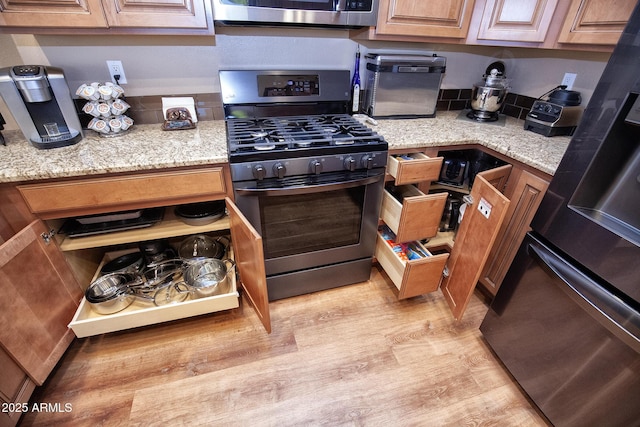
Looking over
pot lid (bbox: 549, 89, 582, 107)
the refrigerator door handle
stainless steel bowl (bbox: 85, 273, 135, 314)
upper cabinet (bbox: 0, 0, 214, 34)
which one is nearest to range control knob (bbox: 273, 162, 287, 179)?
upper cabinet (bbox: 0, 0, 214, 34)

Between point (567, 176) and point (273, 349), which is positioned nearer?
point (567, 176)

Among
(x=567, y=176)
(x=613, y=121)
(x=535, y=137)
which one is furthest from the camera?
(x=535, y=137)

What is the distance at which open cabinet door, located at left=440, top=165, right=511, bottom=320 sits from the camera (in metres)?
1.12

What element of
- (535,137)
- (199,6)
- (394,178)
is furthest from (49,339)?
(535,137)

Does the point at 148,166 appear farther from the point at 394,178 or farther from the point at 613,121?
the point at 613,121

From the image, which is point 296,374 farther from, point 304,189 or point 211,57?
point 211,57

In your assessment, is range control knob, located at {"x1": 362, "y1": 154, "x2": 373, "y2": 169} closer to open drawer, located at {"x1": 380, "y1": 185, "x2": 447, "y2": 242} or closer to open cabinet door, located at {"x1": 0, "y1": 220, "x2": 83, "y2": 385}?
open drawer, located at {"x1": 380, "y1": 185, "x2": 447, "y2": 242}

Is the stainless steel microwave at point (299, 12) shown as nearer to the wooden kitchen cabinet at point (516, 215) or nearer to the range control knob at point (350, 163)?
the range control knob at point (350, 163)

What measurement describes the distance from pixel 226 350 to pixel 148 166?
2.94 ft

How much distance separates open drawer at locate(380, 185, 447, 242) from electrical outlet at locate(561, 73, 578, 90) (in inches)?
40.6

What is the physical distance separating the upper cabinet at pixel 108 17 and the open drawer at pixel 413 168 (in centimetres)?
101

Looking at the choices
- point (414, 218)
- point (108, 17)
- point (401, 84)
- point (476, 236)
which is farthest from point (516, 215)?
point (108, 17)

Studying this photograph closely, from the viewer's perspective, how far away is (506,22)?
1480 millimetres

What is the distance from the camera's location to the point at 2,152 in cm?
120
